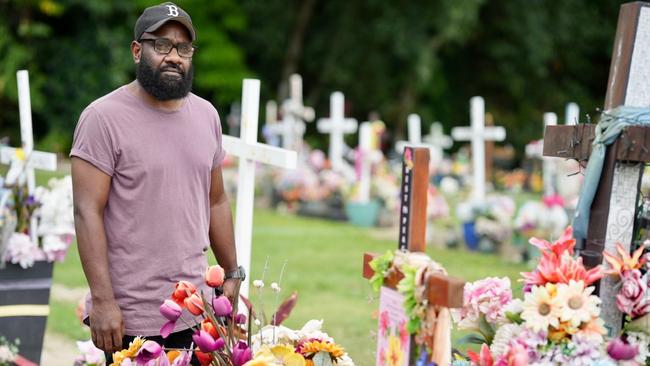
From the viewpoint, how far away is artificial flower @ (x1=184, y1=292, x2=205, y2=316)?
3.18 metres

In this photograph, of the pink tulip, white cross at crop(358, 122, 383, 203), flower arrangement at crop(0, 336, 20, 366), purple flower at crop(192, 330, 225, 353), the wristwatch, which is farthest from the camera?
white cross at crop(358, 122, 383, 203)

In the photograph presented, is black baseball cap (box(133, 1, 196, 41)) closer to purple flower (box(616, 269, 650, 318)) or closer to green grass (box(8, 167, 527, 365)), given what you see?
purple flower (box(616, 269, 650, 318))

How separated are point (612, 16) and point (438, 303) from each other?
3055 cm


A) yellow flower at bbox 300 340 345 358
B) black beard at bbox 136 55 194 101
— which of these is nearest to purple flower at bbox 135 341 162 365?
yellow flower at bbox 300 340 345 358

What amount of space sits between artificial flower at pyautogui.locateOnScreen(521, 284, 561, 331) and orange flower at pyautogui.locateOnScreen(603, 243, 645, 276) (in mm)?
312

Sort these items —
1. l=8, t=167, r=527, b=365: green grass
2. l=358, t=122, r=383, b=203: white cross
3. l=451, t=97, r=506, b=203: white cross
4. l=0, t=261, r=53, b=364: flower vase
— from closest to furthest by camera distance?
l=0, t=261, r=53, b=364: flower vase → l=8, t=167, r=527, b=365: green grass → l=451, t=97, r=506, b=203: white cross → l=358, t=122, r=383, b=203: white cross

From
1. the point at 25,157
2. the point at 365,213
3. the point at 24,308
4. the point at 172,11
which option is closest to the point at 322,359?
the point at 172,11

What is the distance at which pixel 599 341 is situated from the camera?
288 cm

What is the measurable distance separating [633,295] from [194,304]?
147 cm

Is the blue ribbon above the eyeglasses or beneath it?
beneath

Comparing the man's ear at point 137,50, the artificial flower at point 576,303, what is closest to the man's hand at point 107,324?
the man's ear at point 137,50

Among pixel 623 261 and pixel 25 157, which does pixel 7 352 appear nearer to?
pixel 25 157

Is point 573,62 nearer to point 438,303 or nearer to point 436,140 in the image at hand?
point 436,140

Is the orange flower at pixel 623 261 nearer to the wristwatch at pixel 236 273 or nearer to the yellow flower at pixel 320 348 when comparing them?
the yellow flower at pixel 320 348
